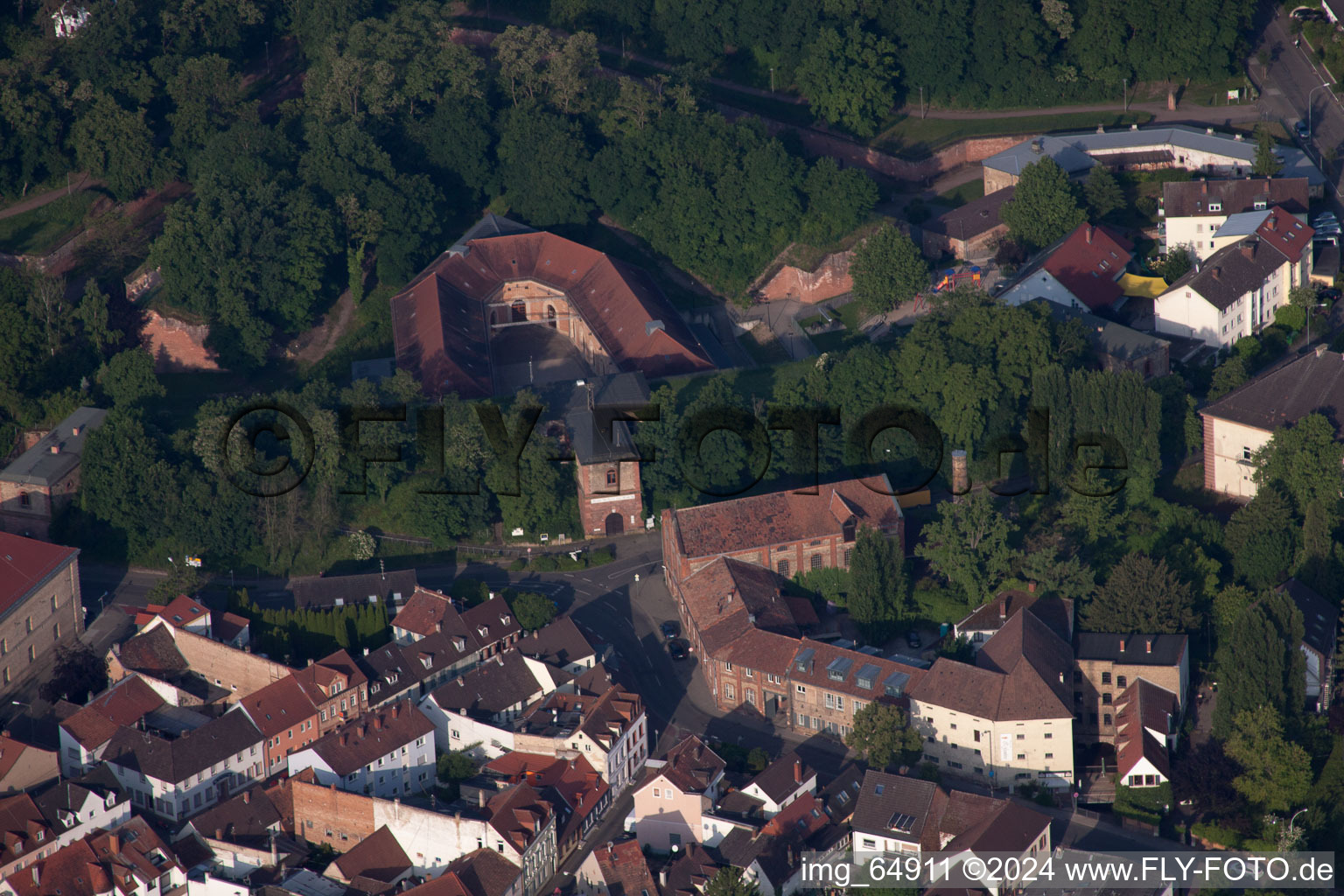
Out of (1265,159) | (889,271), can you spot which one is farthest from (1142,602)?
(1265,159)

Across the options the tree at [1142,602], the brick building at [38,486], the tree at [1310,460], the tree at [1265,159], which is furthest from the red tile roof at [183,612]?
the tree at [1265,159]

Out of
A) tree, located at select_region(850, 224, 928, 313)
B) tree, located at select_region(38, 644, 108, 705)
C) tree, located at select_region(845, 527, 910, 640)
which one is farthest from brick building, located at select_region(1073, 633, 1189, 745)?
tree, located at select_region(38, 644, 108, 705)

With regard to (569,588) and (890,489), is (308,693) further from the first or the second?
(890,489)

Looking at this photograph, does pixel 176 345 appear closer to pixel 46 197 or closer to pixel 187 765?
pixel 46 197

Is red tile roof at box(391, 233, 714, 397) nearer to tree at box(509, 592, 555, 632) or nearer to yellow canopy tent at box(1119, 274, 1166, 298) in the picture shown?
tree at box(509, 592, 555, 632)

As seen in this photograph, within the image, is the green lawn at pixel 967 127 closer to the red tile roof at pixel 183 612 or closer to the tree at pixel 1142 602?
the tree at pixel 1142 602

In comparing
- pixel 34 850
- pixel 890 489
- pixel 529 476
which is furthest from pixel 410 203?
pixel 34 850
